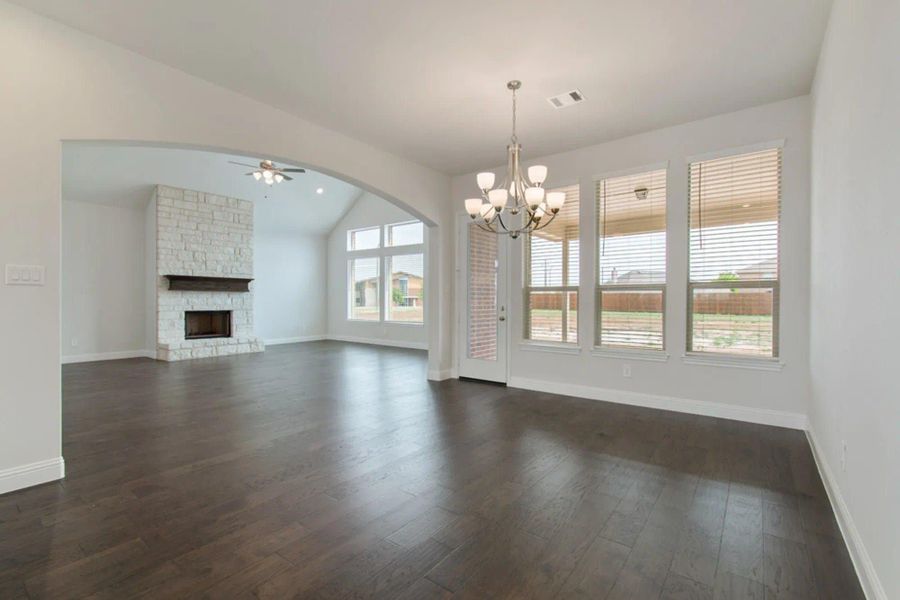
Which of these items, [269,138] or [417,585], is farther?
[269,138]

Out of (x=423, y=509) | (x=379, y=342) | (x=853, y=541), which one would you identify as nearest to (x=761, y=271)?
(x=853, y=541)

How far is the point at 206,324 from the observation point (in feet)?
29.4

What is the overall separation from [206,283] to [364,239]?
3856 millimetres

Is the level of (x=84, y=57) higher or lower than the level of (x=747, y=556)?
higher

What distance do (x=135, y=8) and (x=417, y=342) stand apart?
766cm

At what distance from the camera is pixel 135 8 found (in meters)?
2.57

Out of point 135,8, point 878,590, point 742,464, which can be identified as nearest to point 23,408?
point 135,8

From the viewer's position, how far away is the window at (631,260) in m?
4.49

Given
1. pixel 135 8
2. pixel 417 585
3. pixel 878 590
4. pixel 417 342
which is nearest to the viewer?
pixel 878 590

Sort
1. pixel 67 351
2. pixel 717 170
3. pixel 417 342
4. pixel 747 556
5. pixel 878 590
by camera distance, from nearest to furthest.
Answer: pixel 878 590, pixel 747 556, pixel 717 170, pixel 67 351, pixel 417 342

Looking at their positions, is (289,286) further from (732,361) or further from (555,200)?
(732,361)

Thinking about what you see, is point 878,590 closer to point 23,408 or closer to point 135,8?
point 23,408

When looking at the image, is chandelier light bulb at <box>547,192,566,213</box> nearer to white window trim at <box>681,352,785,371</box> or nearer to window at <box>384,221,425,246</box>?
white window trim at <box>681,352,785,371</box>

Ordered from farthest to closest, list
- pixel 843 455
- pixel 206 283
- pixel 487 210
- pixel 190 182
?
pixel 206 283, pixel 190 182, pixel 487 210, pixel 843 455
